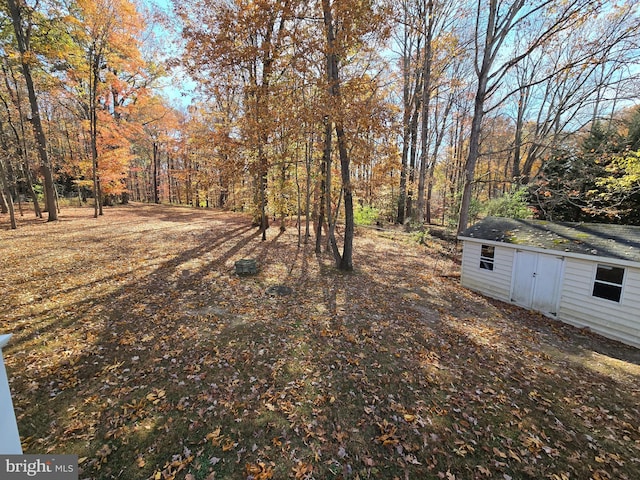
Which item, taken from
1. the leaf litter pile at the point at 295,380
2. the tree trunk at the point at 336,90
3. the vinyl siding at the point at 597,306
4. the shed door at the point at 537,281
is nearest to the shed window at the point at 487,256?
the shed door at the point at 537,281

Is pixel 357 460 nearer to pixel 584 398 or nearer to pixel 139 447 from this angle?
pixel 139 447

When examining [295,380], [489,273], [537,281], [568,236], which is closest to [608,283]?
[537,281]

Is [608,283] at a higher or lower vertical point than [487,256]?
lower

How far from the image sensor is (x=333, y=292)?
8.81 m

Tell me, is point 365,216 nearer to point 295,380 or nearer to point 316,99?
point 316,99

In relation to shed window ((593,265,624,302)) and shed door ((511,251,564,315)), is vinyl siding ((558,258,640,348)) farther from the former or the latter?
shed door ((511,251,564,315))

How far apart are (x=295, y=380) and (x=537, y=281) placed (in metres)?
8.69

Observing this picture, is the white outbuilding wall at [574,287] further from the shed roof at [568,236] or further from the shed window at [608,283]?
the shed roof at [568,236]

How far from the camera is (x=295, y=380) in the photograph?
482 centimetres

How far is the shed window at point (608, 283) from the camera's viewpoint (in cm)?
721

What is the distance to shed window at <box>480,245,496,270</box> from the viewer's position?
10125 millimetres

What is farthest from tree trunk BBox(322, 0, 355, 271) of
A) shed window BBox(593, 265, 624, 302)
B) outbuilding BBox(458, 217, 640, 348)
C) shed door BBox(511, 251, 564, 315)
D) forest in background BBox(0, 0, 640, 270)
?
shed window BBox(593, 265, 624, 302)

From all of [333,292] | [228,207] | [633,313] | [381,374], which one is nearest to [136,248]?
[333,292]

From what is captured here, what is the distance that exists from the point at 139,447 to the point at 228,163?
396 inches
